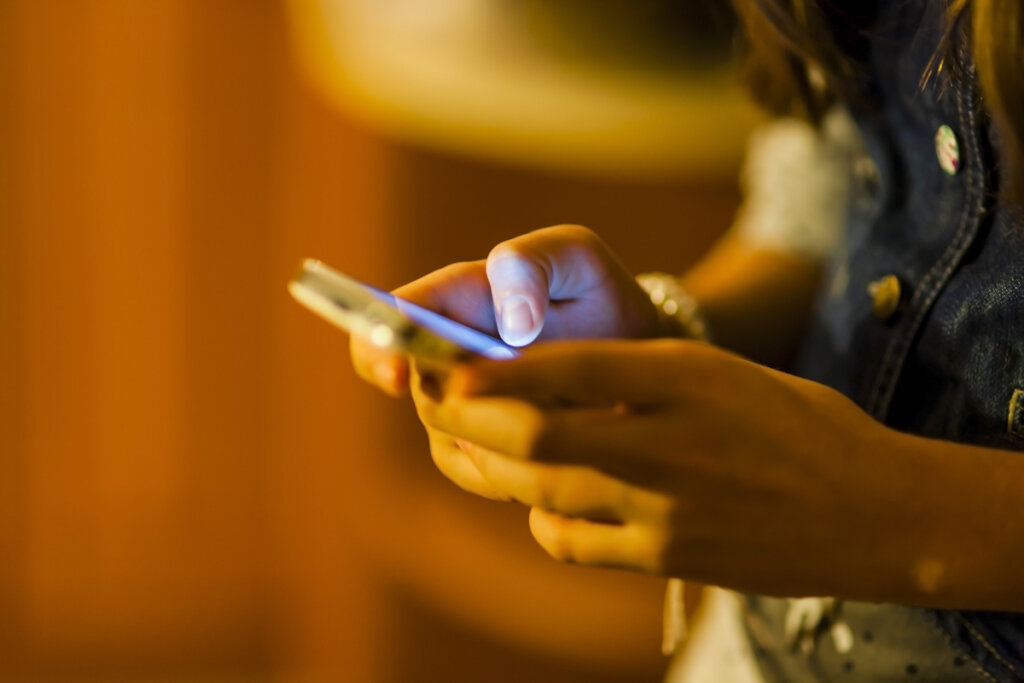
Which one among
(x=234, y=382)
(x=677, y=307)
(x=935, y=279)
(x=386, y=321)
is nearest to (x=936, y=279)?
(x=935, y=279)

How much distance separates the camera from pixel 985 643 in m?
0.33

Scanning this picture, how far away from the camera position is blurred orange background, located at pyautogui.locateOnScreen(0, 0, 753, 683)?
929 millimetres

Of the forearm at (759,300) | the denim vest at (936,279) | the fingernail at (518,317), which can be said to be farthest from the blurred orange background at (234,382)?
the fingernail at (518,317)

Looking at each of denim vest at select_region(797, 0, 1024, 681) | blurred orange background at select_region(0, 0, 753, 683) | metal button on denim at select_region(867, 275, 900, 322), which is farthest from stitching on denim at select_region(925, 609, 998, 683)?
blurred orange background at select_region(0, 0, 753, 683)

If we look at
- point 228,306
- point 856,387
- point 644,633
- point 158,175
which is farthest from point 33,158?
point 856,387

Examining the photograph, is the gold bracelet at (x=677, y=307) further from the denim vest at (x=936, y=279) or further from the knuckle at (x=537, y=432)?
the knuckle at (x=537, y=432)

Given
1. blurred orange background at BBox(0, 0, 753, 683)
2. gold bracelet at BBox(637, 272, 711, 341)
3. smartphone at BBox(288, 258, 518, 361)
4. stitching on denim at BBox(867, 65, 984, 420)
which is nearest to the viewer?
smartphone at BBox(288, 258, 518, 361)

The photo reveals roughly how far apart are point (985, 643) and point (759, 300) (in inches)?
8.6

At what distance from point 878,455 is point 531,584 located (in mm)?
727

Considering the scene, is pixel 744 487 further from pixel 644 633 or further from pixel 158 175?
pixel 158 175

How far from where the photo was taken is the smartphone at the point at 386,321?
0.23 metres

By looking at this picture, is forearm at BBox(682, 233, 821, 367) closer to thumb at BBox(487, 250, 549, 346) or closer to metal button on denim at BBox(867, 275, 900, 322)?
metal button on denim at BBox(867, 275, 900, 322)

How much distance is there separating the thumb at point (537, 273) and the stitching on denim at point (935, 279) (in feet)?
0.40

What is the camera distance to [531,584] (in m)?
0.94
